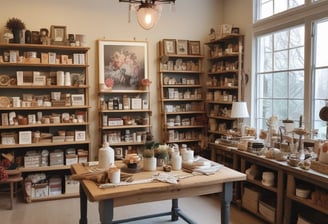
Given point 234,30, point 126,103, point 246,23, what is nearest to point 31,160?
point 126,103

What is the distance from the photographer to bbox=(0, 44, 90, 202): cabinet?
A: 4.58 m

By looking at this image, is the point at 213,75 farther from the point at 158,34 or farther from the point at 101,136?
the point at 101,136

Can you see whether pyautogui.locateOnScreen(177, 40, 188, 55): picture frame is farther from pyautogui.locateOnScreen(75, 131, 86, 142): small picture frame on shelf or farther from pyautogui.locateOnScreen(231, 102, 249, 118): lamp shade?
pyautogui.locateOnScreen(75, 131, 86, 142): small picture frame on shelf

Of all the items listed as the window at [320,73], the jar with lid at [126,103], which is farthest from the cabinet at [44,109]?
the window at [320,73]

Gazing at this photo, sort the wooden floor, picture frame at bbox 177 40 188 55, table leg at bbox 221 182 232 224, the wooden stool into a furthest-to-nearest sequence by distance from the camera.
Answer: picture frame at bbox 177 40 188 55, the wooden stool, the wooden floor, table leg at bbox 221 182 232 224

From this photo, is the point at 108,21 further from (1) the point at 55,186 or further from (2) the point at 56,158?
(1) the point at 55,186

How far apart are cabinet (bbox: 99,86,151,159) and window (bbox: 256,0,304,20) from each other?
2.12m

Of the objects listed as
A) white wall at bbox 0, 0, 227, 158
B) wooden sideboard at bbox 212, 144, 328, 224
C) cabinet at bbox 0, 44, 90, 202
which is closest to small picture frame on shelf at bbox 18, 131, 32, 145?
cabinet at bbox 0, 44, 90, 202

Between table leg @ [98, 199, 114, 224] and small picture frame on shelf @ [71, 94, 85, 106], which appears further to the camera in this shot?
small picture frame on shelf @ [71, 94, 85, 106]

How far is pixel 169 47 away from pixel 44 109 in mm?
2250

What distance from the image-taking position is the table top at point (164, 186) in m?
2.36

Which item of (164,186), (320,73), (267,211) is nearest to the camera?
(164,186)

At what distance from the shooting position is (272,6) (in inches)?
179

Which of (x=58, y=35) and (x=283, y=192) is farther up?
(x=58, y=35)
